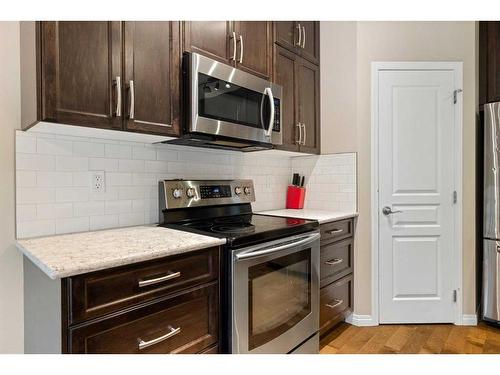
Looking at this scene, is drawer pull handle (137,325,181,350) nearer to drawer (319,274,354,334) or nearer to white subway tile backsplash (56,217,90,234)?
white subway tile backsplash (56,217,90,234)

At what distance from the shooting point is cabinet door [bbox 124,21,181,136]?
1397 mm

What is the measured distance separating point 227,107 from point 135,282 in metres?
1.05

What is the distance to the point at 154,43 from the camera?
1.48 m

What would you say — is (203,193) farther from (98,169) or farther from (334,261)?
(334,261)

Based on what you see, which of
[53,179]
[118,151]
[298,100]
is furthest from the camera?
[298,100]

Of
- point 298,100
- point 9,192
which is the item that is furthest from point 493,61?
point 9,192

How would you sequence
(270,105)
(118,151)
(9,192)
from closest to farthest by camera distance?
(9,192) → (118,151) → (270,105)

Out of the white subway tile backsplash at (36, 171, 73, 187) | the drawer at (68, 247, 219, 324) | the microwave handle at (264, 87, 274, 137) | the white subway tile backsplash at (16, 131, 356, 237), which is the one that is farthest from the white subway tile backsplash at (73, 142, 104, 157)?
the microwave handle at (264, 87, 274, 137)

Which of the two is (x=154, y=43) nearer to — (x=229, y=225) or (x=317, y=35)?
(x=229, y=225)

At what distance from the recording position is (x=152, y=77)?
147cm

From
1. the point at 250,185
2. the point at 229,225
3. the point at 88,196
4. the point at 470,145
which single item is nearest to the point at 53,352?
the point at 88,196

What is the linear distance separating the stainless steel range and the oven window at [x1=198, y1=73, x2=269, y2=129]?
48 cm

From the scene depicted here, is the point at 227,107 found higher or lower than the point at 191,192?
higher
